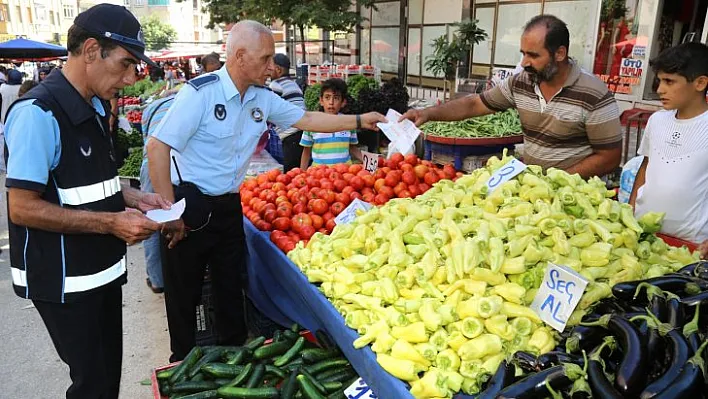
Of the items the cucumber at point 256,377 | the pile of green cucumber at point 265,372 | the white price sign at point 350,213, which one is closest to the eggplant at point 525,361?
the pile of green cucumber at point 265,372

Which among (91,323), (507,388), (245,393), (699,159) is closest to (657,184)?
(699,159)

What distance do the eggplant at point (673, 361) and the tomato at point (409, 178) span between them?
236cm

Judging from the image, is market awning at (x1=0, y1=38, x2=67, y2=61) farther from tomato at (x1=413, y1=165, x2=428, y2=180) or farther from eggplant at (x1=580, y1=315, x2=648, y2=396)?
eggplant at (x1=580, y1=315, x2=648, y2=396)

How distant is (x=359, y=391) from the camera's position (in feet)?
7.79

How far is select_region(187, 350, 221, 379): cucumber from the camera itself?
2732 millimetres

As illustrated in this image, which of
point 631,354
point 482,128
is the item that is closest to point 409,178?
point 631,354

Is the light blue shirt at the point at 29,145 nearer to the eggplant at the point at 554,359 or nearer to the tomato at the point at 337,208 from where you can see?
the eggplant at the point at 554,359

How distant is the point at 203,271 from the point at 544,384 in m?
2.38

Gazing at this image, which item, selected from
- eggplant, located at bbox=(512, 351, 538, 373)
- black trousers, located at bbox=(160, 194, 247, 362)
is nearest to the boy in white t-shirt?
eggplant, located at bbox=(512, 351, 538, 373)

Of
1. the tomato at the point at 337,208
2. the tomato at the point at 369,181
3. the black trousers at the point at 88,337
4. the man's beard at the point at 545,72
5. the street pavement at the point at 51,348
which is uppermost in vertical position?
the man's beard at the point at 545,72

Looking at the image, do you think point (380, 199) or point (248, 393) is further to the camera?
point (380, 199)

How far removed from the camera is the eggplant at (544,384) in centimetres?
157

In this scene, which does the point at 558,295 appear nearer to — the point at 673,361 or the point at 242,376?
the point at 673,361

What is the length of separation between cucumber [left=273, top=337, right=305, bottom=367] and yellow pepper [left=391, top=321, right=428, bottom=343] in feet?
3.10
